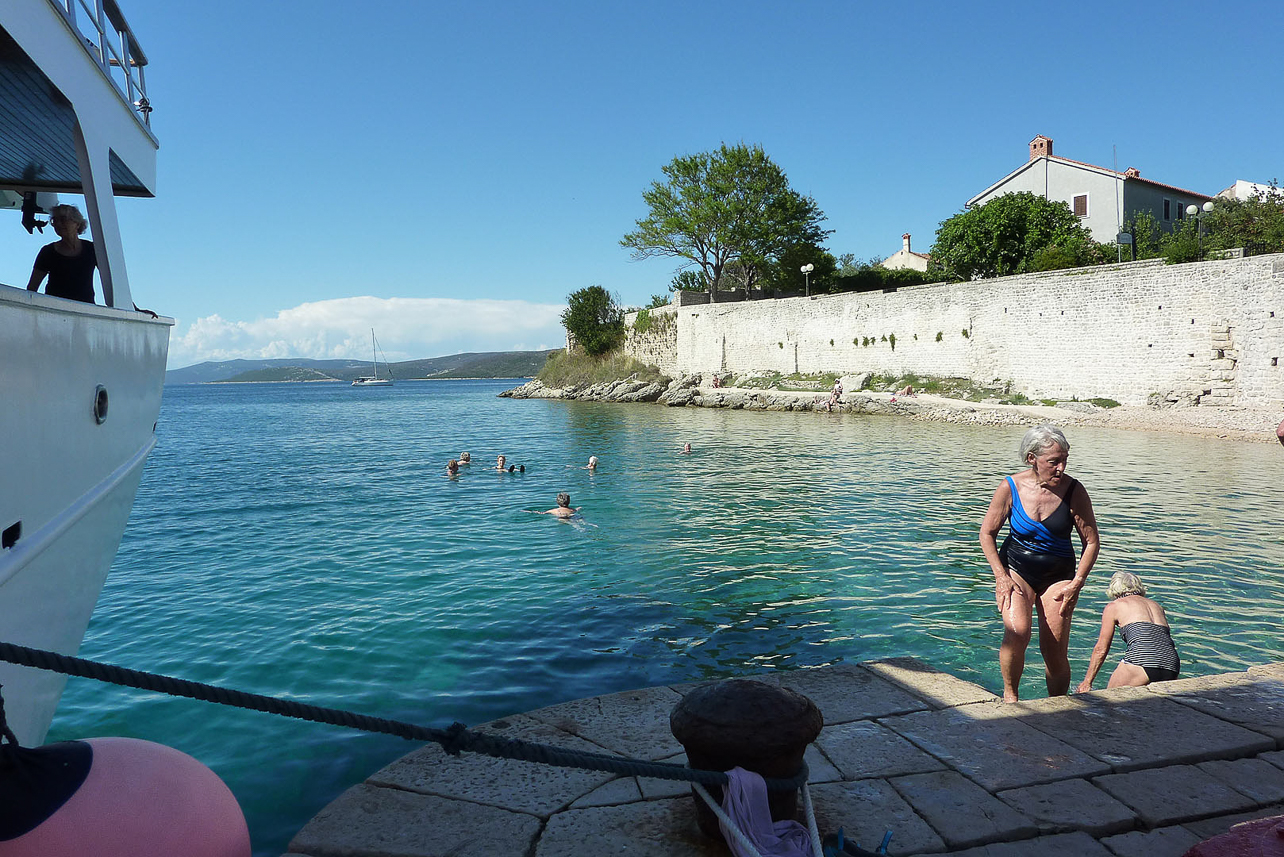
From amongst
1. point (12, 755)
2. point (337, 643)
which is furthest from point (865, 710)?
point (337, 643)

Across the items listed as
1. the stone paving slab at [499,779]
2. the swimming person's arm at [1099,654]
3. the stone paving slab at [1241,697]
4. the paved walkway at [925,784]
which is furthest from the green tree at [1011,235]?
the stone paving slab at [499,779]

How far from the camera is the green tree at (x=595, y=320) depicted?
59188 mm

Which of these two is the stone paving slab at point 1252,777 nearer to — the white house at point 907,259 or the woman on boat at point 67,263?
the woman on boat at point 67,263

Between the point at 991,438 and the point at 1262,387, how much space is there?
26.9 ft

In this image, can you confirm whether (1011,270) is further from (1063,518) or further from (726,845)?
(726,845)

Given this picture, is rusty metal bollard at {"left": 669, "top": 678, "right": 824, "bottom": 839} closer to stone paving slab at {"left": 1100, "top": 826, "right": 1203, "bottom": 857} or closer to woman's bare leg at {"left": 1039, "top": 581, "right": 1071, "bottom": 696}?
stone paving slab at {"left": 1100, "top": 826, "right": 1203, "bottom": 857}

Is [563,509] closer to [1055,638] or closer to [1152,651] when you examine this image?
[1055,638]

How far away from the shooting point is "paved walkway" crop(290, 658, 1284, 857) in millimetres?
3010

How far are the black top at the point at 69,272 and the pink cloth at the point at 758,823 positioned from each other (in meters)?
4.58

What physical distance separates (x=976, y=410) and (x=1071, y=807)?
91.5 ft

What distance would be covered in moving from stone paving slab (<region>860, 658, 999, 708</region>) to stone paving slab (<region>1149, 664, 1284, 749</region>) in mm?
1022

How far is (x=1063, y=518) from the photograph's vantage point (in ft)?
15.1

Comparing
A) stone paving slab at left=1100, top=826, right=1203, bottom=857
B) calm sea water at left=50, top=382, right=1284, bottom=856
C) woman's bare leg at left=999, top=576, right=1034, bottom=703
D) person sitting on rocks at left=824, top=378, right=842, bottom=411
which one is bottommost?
calm sea water at left=50, top=382, right=1284, bottom=856

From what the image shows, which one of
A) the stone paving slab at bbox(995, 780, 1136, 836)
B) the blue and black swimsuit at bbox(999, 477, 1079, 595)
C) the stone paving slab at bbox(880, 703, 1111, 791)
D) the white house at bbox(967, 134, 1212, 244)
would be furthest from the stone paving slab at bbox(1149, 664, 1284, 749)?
the white house at bbox(967, 134, 1212, 244)
